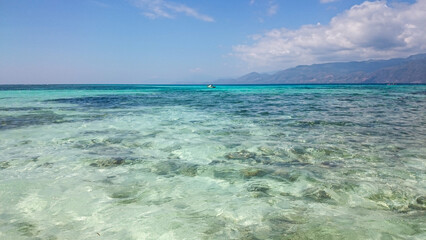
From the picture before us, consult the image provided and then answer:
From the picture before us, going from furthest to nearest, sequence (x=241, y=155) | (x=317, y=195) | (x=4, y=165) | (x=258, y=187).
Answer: (x=241, y=155) → (x=4, y=165) → (x=258, y=187) → (x=317, y=195)

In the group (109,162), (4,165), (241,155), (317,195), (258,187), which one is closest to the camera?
(317,195)

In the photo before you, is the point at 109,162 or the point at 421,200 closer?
the point at 421,200

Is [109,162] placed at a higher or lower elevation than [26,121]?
lower

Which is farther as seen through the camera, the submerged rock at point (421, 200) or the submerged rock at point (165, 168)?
the submerged rock at point (165, 168)

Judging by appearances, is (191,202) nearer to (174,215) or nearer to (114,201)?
(174,215)

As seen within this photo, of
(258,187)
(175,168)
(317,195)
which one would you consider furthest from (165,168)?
(317,195)

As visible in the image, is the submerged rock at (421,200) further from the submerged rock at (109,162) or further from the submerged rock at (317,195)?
the submerged rock at (109,162)

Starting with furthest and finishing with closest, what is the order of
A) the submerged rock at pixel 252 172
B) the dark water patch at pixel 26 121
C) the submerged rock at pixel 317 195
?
the dark water patch at pixel 26 121 < the submerged rock at pixel 252 172 < the submerged rock at pixel 317 195

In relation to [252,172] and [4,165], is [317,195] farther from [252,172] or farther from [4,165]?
[4,165]

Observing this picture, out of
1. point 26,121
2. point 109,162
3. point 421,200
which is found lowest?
point 421,200

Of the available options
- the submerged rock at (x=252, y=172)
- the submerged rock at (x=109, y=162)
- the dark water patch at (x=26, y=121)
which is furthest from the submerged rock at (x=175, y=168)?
the dark water patch at (x=26, y=121)

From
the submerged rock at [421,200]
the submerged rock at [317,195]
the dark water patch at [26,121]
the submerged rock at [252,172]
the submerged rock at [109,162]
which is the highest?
the dark water patch at [26,121]

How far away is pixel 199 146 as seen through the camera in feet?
24.0

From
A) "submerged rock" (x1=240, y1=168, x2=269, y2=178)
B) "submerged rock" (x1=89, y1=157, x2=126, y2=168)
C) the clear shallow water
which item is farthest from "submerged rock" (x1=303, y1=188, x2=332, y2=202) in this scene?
"submerged rock" (x1=89, y1=157, x2=126, y2=168)
